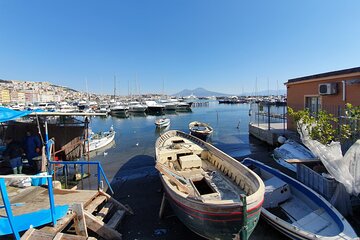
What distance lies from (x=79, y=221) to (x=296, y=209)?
595 centimetres

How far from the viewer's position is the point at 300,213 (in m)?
5.89

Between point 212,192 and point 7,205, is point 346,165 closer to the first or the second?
point 212,192

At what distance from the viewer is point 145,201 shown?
8.03m

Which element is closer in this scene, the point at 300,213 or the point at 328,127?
the point at 300,213

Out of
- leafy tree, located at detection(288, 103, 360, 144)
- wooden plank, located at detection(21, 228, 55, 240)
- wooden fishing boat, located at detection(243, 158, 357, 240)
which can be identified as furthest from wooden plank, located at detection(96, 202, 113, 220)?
leafy tree, located at detection(288, 103, 360, 144)

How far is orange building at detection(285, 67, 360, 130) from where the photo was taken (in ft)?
33.3

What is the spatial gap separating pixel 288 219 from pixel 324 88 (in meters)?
→ 9.07

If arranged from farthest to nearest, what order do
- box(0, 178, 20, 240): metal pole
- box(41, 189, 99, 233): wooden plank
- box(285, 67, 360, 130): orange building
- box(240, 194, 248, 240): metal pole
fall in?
box(285, 67, 360, 130): orange building, box(41, 189, 99, 233): wooden plank, box(240, 194, 248, 240): metal pole, box(0, 178, 20, 240): metal pole

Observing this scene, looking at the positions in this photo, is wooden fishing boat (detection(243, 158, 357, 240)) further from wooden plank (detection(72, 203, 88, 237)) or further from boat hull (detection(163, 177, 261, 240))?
wooden plank (detection(72, 203, 88, 237))

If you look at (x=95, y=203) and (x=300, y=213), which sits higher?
(x=95, y=203)

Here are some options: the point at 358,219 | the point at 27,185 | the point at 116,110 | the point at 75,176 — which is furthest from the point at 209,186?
the point at 116,110

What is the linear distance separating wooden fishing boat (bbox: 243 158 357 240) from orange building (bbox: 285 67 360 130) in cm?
448

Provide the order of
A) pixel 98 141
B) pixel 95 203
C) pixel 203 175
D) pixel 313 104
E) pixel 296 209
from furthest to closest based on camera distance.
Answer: pixel 98 141
pixel 313 104
pixel 203 175
pixel 296 209
pixel 95 203

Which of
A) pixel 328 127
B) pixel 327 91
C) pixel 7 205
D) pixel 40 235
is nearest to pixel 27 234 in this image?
pixel 40 235
